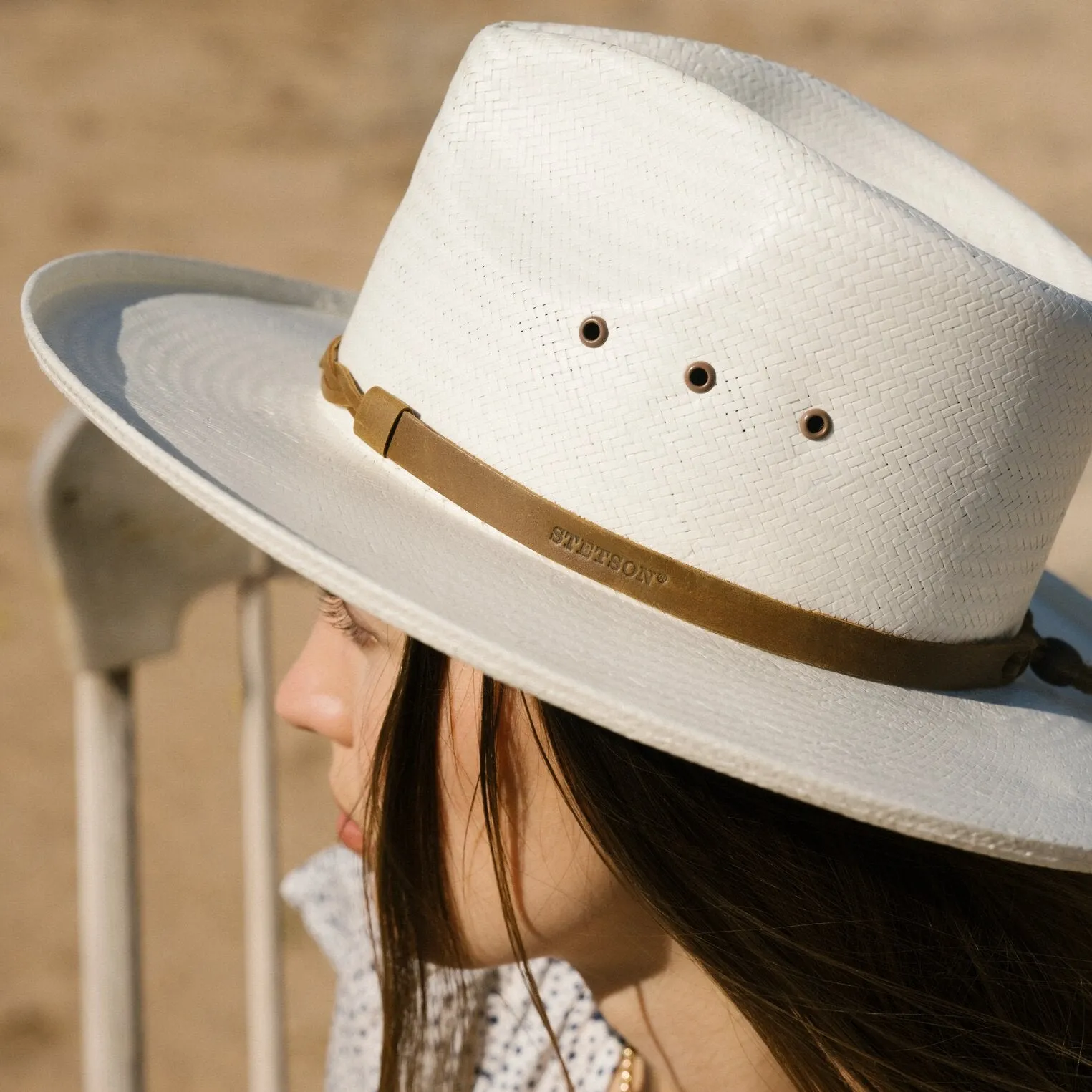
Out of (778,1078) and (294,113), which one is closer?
(778,1078)

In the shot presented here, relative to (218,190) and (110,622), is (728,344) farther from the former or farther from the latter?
(218,190)

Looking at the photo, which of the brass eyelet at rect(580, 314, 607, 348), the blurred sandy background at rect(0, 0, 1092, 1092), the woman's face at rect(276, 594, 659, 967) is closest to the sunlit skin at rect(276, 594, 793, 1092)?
the woman's face at rect(276, 594, 659, 967)

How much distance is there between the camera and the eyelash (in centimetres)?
98

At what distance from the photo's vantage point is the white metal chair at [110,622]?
109cm

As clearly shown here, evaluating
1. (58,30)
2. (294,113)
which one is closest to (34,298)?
(294,113)

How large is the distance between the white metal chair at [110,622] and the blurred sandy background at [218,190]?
138cm

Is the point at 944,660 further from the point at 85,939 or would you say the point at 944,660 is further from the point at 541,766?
the point at 85,939

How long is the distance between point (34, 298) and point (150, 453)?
11.0 inches

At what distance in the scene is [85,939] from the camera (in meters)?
1.15

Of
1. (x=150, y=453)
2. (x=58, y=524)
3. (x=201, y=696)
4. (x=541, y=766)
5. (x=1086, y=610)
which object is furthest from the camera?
(x=201, y=696)

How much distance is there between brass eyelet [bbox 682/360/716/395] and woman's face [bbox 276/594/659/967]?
26 centimetres

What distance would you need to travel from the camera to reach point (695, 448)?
2.56 ft

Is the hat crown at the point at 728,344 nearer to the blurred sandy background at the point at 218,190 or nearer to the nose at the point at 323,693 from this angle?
the nose at the point at 323,693

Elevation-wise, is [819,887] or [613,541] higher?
[613,541]
